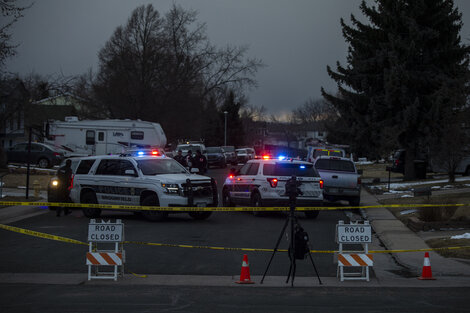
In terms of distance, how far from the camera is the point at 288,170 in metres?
19.1

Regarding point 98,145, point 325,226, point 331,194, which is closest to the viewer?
point 325,226

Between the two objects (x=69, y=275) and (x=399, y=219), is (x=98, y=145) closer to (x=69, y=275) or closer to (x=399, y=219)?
(x=399, y=219)

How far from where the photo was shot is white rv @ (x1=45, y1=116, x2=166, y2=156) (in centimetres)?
4012

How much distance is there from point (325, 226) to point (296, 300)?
29.5ft

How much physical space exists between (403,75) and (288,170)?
18.7 m

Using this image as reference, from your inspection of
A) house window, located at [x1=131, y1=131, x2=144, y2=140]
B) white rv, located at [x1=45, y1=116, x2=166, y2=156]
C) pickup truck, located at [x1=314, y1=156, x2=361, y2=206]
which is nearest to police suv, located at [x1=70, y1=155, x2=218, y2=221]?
pickup truck, located at [x1=314, y1=156, x2=361, y2=206]

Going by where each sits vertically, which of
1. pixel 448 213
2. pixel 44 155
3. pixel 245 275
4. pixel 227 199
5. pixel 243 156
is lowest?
pixel 245 275

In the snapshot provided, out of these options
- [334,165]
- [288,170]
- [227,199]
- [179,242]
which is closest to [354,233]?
[179,242]

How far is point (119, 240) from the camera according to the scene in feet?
33.8

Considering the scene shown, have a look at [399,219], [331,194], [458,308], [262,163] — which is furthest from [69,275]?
[331,194]

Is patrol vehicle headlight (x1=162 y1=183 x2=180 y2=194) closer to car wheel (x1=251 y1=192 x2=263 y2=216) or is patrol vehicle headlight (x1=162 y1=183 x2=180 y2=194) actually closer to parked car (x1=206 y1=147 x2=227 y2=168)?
car wheel (x1=251 y1=192 x2=263 y2=216)

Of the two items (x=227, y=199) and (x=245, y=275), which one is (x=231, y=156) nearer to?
(x=227, y=199)

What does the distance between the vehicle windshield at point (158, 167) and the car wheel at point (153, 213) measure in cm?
83

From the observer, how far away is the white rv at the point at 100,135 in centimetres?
4012
